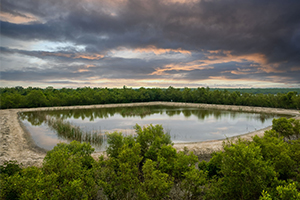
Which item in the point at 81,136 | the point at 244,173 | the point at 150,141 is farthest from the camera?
the point at 81,136

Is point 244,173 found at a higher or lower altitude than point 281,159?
higher

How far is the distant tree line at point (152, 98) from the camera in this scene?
122ft

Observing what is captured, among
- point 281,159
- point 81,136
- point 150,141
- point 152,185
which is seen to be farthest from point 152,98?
point 152,185

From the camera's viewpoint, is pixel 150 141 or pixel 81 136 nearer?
pixel 150 141

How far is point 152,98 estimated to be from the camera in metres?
60.6

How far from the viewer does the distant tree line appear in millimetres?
37209

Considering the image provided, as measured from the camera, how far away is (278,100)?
3822 centimetres

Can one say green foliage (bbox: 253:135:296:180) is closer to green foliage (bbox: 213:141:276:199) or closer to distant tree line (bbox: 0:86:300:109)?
green foliage (bbox: 213:141:276:199)

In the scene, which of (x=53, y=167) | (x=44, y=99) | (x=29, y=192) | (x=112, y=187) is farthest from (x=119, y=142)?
(x=44, y=99)

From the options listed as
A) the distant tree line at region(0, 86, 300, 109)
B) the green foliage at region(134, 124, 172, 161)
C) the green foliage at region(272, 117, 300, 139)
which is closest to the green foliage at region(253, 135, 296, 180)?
the green foliage at region(134, 124, 172, 161)

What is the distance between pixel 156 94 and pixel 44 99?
3620 centimetres

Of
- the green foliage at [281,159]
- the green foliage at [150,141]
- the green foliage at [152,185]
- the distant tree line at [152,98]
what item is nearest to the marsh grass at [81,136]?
the green foliage at [150,141]

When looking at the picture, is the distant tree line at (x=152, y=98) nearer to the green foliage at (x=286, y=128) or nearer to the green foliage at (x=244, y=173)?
the green foliage at (x=286, y=128)

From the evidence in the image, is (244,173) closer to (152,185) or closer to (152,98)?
(152,185)
